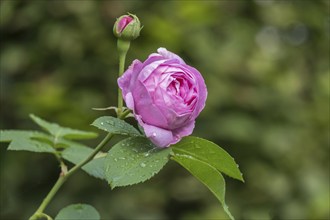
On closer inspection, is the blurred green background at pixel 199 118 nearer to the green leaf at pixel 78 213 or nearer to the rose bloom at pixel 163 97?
the green leaf at pixel 78 213

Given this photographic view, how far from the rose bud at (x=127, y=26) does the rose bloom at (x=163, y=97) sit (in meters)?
0.10

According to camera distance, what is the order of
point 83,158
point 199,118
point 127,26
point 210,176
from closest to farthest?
point 210,176, point 127,26, point 83,158, point 199,118

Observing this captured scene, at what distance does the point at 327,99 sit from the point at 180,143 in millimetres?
2344

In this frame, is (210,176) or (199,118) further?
(199,118)

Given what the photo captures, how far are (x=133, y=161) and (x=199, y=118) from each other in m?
1.86

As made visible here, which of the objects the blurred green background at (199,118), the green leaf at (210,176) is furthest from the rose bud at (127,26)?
the blurred green background at (199,118)

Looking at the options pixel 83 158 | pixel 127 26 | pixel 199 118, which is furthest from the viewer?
pixel 199 118

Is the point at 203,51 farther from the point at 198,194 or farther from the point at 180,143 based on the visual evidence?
the point at 180,143

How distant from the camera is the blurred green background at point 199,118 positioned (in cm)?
253

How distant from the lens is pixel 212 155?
31.0 inches

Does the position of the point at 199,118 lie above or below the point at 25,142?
below

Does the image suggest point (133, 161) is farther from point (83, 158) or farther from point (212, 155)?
point (83, 158)

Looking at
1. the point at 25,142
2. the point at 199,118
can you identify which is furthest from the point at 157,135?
the point at 199,118

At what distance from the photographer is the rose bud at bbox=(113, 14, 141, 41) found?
2.94 ft
